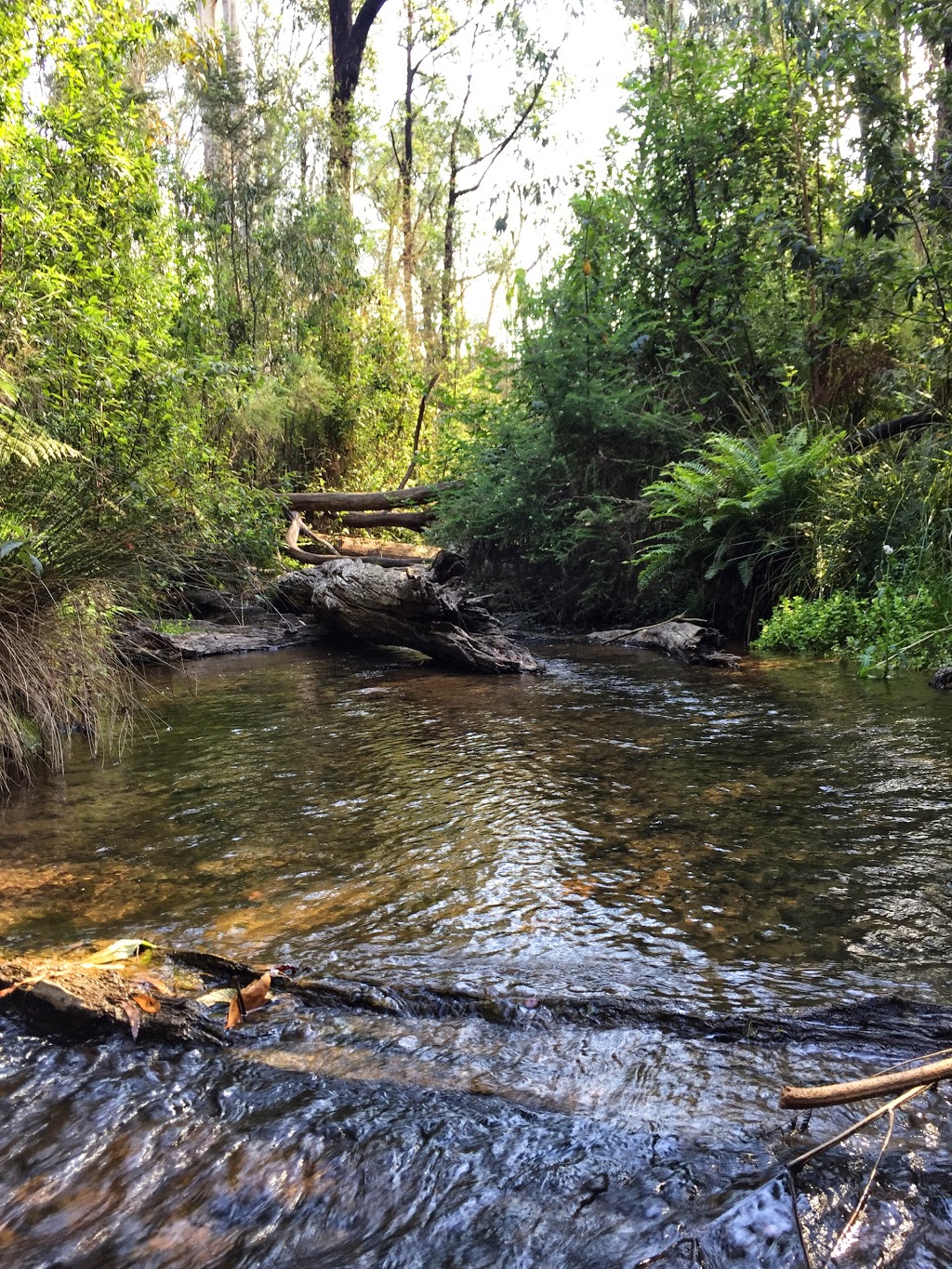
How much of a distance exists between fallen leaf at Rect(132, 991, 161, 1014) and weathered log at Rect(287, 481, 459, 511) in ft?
40.2

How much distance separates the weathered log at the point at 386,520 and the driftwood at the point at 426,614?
516 cm

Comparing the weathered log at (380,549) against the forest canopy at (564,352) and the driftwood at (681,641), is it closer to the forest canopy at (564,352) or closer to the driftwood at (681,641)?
the forest canopy at (564,352)

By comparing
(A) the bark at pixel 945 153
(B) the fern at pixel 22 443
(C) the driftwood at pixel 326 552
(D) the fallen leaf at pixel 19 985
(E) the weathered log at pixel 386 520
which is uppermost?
(A) the bark at pixel 945 153

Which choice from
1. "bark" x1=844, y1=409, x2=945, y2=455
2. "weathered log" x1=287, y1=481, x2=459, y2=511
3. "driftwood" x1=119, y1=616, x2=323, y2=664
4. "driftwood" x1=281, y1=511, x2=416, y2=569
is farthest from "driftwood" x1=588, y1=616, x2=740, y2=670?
"weathered log" x1=287, y1=481, x2=459, y2=511

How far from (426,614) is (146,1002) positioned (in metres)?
5.82

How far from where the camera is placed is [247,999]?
1.94 meters

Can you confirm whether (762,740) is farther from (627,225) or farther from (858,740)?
(627,225)

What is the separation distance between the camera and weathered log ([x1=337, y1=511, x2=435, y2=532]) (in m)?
13.9

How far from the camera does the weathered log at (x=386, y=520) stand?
13.9 metres

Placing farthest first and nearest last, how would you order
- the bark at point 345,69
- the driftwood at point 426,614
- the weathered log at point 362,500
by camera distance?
the bark at point 345,69
the weathered log at point 362,500
the driftwood at point 426,614

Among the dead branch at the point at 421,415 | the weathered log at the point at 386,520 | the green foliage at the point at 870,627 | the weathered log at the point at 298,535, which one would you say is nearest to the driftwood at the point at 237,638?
the weathered log at the point at 298,535

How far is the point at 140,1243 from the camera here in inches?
50.1

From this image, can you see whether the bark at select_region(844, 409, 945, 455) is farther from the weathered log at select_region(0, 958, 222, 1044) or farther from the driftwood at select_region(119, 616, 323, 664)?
the weathered log at select_region(0, 958, 222, 1044)

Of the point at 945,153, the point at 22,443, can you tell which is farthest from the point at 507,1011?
the point at 945,153
